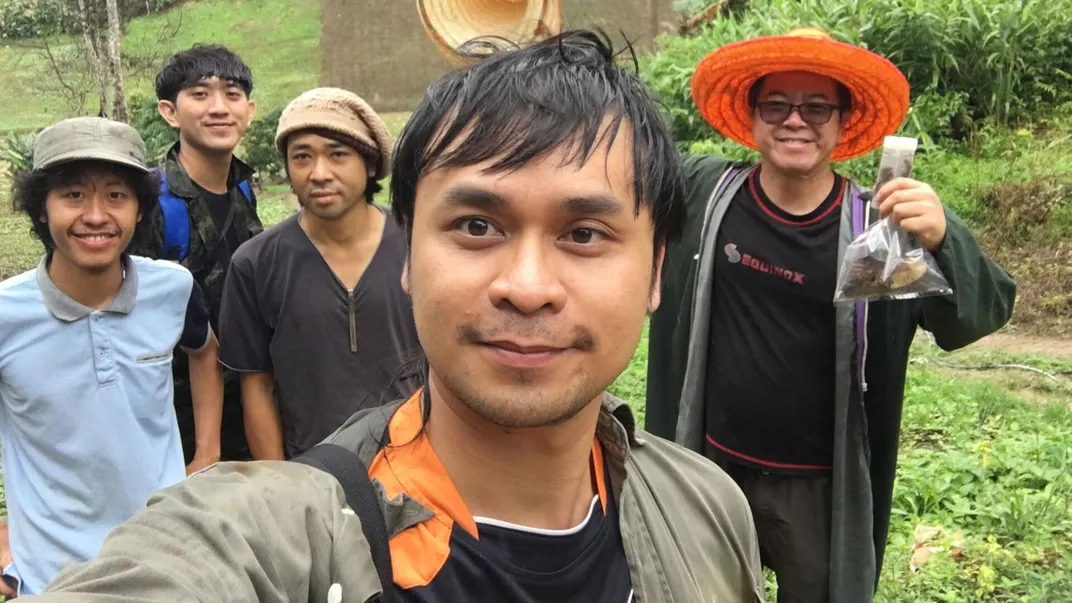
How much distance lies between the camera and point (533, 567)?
1.33 metres

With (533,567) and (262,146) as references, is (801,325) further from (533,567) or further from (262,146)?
(262,146)

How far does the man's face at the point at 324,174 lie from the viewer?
276 cm

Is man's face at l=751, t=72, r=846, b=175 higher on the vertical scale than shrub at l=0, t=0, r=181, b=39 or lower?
lower

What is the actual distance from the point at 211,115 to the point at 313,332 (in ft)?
3.76

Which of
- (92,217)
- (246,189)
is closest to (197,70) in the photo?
(246,189)

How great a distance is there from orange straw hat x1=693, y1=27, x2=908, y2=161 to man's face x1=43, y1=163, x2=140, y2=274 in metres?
1.87

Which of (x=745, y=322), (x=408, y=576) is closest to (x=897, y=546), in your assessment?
(x=745, y=322)

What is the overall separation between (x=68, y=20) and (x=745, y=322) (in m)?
14.8

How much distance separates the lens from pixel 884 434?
9.25 feet

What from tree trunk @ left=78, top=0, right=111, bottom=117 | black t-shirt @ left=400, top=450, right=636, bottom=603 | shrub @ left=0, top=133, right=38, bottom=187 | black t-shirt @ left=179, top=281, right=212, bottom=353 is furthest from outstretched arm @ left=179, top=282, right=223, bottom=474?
tree trunk @ left=78, top=0, right=111, bottom=117

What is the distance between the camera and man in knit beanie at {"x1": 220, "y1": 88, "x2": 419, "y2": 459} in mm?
2674

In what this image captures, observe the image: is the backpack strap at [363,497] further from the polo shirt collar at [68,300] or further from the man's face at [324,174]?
the man's face at [324,174]

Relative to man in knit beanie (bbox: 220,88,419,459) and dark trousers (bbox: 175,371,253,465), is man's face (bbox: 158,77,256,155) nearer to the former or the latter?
man in knit beanie (bbox: 220,88,419,459)

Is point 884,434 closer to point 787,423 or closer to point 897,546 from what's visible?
point 787,423
